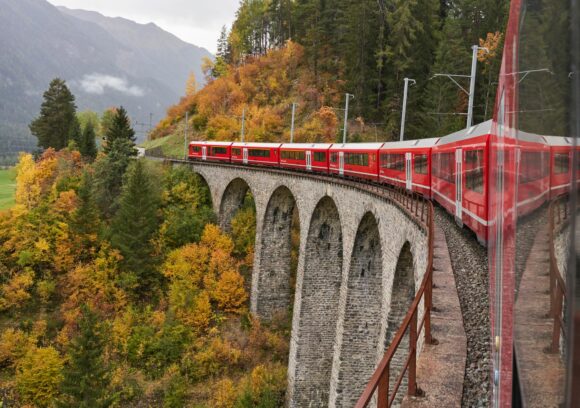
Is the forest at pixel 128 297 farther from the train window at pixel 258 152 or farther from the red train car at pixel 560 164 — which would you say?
the red train car at pixel 560 164

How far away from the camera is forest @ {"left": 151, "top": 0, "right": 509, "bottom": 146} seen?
4169 cm

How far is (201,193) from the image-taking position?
43.2m

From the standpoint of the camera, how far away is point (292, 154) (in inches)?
1302

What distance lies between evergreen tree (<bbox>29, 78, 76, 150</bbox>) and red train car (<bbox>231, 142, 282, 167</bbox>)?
1229 inches

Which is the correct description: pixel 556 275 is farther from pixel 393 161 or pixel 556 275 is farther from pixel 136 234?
pixel 136 234

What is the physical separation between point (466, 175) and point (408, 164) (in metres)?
7.13

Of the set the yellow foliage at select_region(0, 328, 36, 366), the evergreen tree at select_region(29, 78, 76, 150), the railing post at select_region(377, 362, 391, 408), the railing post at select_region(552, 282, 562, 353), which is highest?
the evergreen tree at select_region(29, 78, 76, 150)

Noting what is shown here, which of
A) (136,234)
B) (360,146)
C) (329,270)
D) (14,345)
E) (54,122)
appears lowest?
(14,345)

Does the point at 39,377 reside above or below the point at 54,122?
below

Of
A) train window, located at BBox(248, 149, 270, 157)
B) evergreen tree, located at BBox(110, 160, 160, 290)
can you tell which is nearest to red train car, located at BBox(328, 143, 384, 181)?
train window, located at BBox(248, 149, 270, 157)

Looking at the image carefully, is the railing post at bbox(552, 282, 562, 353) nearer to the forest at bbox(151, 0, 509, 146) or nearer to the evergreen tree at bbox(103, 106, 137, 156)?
the forest at bbox(151, 0, 509, 146)

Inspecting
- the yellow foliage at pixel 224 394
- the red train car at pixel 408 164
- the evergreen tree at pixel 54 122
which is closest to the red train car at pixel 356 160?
the red train car at pixel 408 164

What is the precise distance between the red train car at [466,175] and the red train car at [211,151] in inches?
1119

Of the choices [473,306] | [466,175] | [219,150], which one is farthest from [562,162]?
[219,150]
